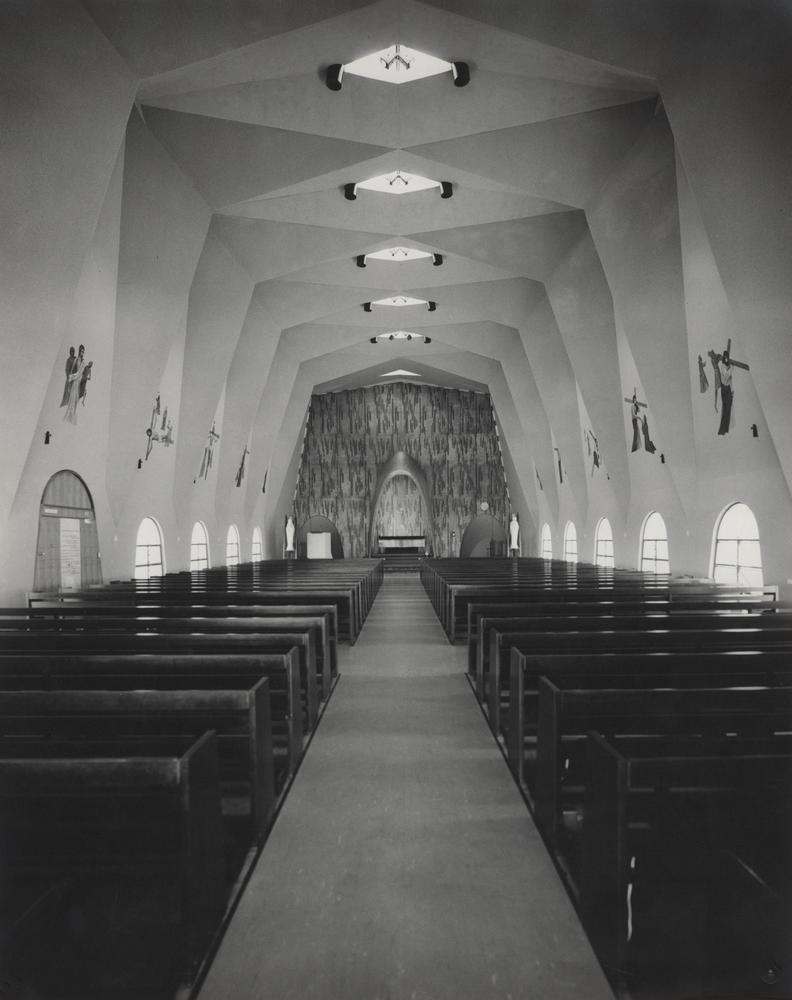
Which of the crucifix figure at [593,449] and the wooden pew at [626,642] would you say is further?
the crucifix figure at [593,449]

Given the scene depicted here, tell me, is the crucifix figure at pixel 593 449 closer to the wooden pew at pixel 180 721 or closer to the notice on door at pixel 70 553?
the notice on door at pixel 70 553

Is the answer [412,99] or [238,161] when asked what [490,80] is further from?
[238,161]

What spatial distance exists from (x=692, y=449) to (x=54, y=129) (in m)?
8.54

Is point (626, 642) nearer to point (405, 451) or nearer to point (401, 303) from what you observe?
point (401, 303)

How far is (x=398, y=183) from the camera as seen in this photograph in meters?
9.62

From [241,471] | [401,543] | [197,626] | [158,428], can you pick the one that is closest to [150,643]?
[197,626]

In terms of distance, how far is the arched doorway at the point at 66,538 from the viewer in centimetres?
Result: 786

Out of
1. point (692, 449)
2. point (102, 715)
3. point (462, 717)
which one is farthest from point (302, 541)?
point (102, 715)

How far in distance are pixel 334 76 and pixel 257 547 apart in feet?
46.9

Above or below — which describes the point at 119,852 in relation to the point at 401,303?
Answer: below

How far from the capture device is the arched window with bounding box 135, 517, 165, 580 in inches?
448

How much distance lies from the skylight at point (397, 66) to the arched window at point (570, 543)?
483 inches

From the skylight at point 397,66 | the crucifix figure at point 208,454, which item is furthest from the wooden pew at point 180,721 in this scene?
the crucifix figure at point 208,454

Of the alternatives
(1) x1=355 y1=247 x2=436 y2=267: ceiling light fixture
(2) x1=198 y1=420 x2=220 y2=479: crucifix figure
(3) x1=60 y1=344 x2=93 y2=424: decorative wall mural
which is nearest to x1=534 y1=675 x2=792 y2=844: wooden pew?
(3) x1=60 y1=344 x2=93 y2=424: decorative wall mural
